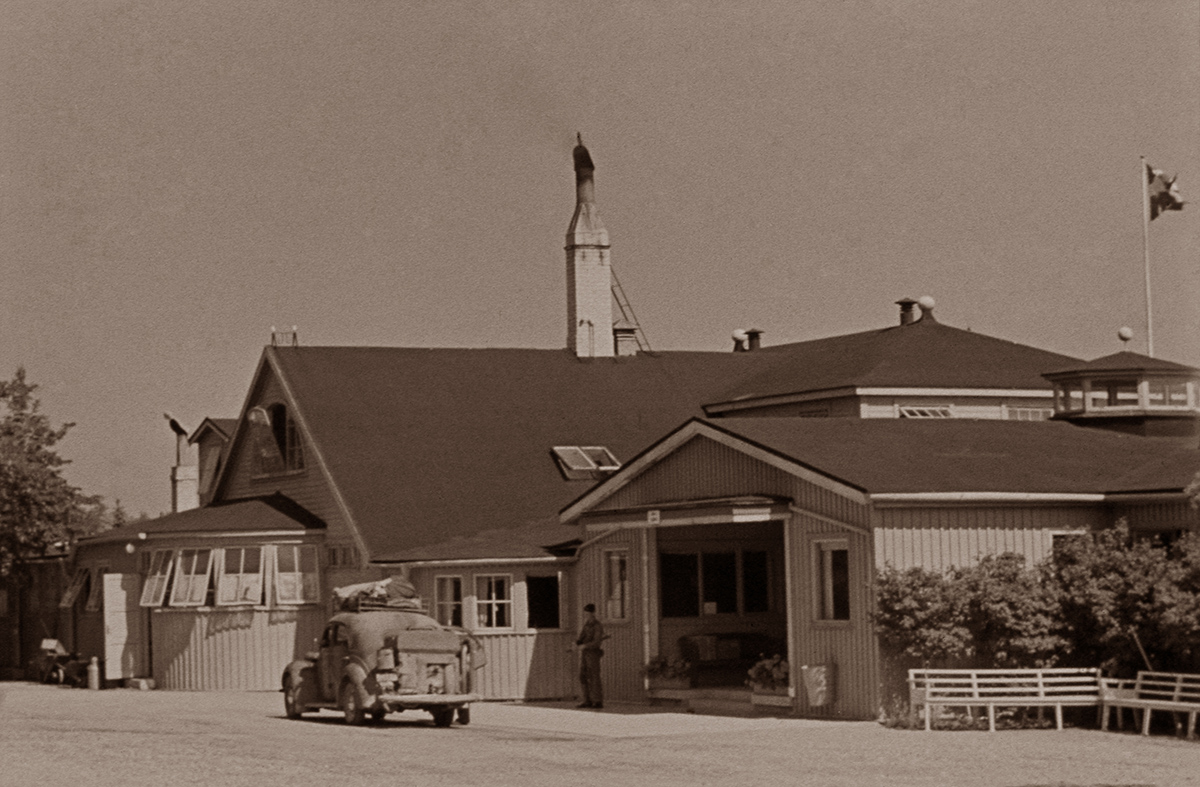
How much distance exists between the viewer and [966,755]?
26.5 metres

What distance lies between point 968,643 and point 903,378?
14.4 metres

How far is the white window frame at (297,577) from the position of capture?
45.2 meters

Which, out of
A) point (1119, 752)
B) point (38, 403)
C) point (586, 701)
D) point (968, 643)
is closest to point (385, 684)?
point (586, 701)

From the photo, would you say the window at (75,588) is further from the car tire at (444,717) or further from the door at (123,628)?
the car tire at (444,717)

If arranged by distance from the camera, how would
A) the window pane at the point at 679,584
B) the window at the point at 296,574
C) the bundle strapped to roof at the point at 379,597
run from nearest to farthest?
the bundle strapped to roof at the point at 379,597 → the window pane at the point at 679,584 → the window at the point at 296,574

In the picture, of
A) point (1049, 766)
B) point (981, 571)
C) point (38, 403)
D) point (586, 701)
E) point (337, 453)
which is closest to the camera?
point (1049, 766)

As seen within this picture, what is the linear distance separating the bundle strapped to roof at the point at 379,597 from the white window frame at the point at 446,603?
3603 millimetres

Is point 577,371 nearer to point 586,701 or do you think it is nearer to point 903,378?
point 903,378

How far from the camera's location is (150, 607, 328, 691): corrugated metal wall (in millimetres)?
44625

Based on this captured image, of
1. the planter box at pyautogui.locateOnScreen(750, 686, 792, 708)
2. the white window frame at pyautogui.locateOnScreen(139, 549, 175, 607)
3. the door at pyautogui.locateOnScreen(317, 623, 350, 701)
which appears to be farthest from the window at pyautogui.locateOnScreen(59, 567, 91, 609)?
the planter box at pyautogui.locateOnScreen(750, 686, 792, 708)

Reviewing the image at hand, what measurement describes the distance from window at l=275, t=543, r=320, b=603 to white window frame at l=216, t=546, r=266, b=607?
434mm

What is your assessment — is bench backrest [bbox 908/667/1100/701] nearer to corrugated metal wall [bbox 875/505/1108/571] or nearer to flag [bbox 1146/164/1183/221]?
corrugated metal wall [bbox 875/505/1108/571]

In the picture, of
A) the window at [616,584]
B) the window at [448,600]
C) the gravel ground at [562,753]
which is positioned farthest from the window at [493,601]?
the gravel ground at [562,753]

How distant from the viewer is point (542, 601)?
41.4 metres
